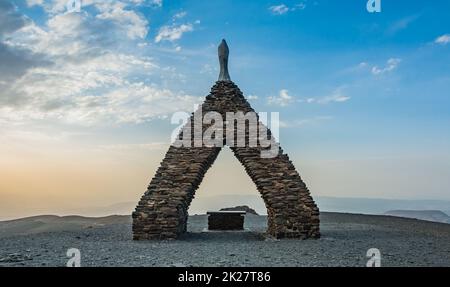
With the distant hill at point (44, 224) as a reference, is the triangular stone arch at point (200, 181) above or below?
above

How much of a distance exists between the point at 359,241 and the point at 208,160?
18.1 feet

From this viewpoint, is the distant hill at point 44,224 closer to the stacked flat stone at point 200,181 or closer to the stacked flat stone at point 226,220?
the stacked flat stone at point 226,220

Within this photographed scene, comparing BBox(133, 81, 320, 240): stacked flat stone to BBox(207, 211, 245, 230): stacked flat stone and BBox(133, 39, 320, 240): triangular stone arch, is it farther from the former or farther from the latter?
BBox(207, 211, 245, 230): stacked flat stone

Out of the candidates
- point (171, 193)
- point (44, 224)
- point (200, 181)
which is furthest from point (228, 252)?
point (44, 224)

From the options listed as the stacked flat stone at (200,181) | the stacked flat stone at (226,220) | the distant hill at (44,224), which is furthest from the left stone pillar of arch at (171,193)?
the distant hill at (44,224)

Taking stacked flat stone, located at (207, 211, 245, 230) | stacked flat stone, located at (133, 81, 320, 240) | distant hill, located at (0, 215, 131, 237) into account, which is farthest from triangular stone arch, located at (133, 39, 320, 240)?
distant hill, located at (0, 215, 131, 237)

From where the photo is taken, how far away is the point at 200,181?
1538cm

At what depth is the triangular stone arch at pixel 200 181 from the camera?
14125 millimetres

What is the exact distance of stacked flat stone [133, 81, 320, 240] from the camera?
46.3 ft

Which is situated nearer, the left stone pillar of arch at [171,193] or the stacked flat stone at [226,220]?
the left stone pillar of arch at [171,193]

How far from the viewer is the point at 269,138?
15.3 meters

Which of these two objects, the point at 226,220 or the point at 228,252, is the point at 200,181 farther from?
the point at 228,252

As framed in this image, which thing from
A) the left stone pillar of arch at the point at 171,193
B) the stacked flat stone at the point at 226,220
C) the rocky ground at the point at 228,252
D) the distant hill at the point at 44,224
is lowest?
the distant hill at the point at 44,224
